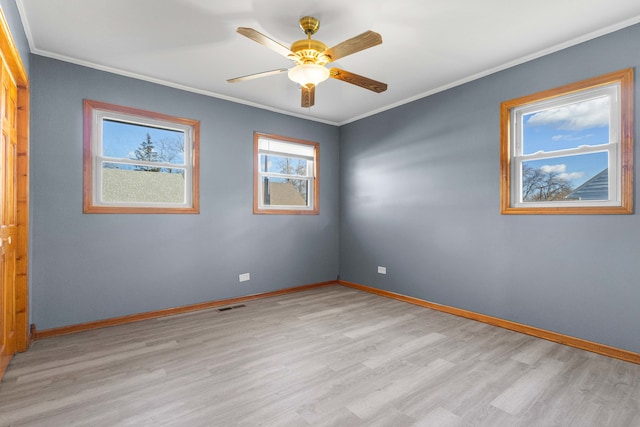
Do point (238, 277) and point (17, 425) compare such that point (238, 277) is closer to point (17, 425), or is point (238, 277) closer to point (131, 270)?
point (131, 270)

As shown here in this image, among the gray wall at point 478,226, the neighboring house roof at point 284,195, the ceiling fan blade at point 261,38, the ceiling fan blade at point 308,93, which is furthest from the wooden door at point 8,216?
the gray wall at point 478,226

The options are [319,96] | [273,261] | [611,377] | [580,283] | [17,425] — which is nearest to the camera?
[17,425]

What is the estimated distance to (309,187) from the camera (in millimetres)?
5082

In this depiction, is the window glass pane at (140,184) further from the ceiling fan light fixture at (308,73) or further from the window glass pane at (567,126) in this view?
the window glass pane at (567,126)

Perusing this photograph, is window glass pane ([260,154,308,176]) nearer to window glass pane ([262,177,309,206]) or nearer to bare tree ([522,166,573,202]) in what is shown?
window glass pane ([262,177,309,206])

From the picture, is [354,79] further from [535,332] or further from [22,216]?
[22,216]

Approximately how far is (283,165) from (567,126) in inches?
133

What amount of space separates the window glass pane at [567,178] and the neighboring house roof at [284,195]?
9.71ft

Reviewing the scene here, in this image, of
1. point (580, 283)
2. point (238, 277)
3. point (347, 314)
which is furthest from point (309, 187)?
point (580, 283)

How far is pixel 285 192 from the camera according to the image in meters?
4.83

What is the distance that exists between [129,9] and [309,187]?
3.18 m

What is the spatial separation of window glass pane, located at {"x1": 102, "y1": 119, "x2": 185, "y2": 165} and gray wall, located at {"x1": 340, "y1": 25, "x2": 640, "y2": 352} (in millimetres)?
2562

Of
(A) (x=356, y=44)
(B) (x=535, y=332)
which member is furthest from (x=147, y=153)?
(B) (x=535, y=332)

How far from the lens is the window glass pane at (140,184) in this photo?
134 inches
